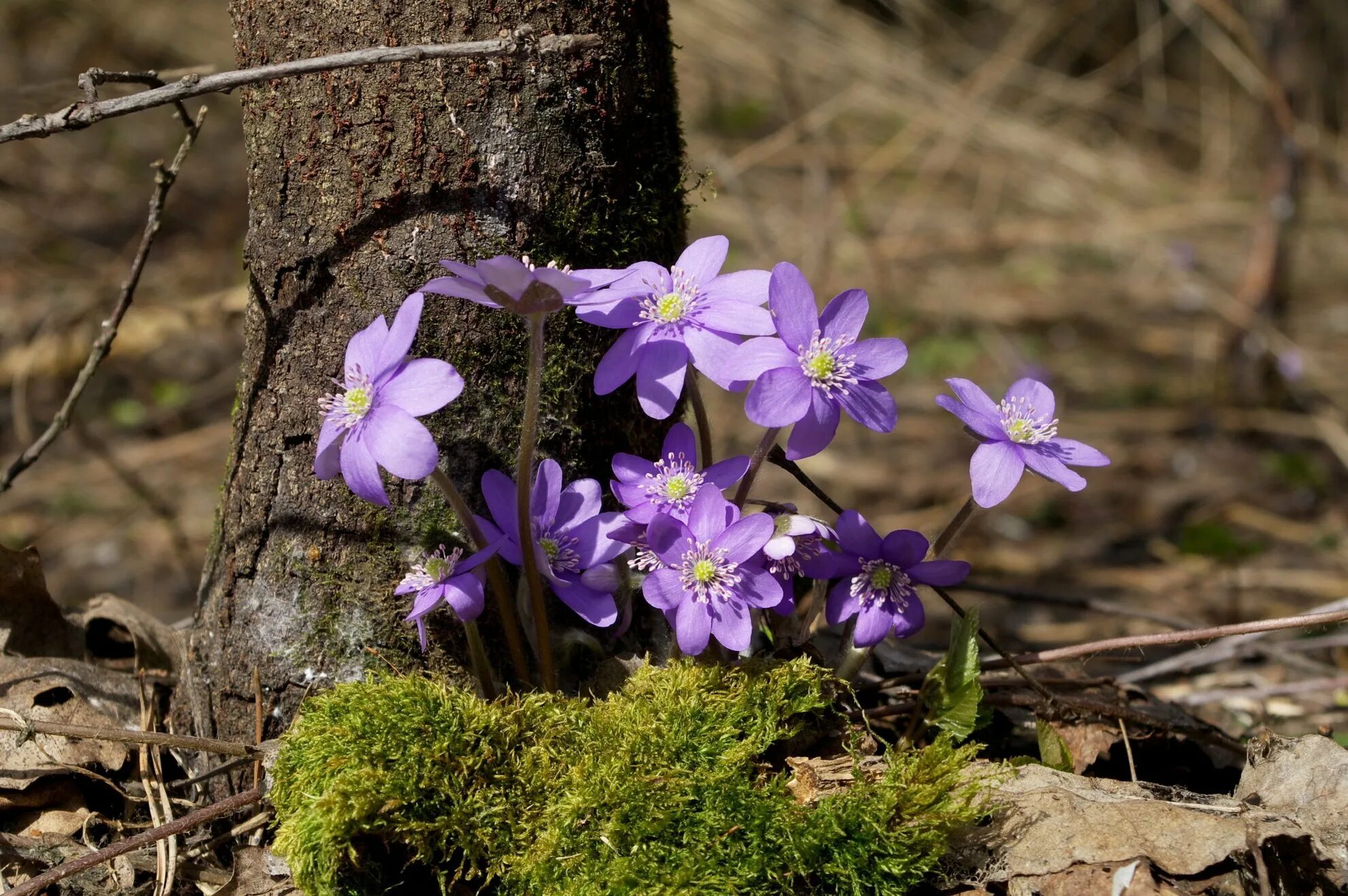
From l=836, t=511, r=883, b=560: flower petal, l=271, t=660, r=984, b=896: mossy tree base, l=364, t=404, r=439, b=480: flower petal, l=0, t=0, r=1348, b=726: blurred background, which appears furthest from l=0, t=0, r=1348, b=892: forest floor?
l=364, t=404, r=439, b=480: flower petal

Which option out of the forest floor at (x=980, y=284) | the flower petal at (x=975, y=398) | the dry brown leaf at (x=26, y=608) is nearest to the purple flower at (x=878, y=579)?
the flower petal at (x=975, y=398)

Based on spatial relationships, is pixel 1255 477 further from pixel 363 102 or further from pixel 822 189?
pixel 363 102

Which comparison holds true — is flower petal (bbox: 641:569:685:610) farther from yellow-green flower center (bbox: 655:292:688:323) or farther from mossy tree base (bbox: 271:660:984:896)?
yellow-green flower center (bbox: 655:292:688:323)

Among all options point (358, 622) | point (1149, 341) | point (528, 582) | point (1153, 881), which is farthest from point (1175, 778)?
point (1149, 341)

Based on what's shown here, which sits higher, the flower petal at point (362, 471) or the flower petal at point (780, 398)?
the flower petal at point (780, 398)

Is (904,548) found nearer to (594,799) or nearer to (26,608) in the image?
(594,799)

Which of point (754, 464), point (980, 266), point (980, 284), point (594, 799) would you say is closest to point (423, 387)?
point (754, 464)

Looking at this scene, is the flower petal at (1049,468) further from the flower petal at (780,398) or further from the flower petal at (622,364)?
the flower petal at (622,364)
